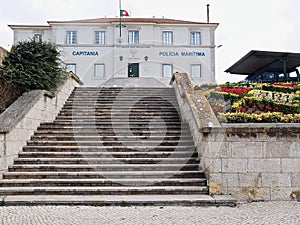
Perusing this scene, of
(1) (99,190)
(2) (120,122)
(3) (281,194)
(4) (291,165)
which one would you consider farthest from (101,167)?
(4) (291,165)

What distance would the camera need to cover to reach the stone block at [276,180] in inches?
265

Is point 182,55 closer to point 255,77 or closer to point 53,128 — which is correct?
point 255,77

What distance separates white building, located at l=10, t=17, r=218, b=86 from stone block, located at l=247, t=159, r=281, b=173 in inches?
910

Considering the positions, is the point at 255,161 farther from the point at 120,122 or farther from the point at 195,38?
the point at 195,38

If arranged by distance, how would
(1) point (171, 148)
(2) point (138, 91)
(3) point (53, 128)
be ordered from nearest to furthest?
1. (1) point (171, 148)
2. (3) point (53, 128)
3. (2) point (138, 91)

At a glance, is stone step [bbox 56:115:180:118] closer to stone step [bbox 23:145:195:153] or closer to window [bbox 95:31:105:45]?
stone step [bbox 23:145:195:153]

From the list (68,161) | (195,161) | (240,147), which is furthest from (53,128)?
(240,147)

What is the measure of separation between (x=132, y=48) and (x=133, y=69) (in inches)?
78.2

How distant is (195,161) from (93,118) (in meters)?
4.07

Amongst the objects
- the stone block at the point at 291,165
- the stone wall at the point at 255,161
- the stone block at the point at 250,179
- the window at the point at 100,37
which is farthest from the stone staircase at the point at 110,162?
the window at the point at 100,37

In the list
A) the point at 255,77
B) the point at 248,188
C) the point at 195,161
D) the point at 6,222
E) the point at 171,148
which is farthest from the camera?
the point at 255,77

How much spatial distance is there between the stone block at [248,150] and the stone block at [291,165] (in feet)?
1.73

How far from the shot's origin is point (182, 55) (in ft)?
103

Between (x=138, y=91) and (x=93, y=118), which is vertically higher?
(x=138, y=91)
